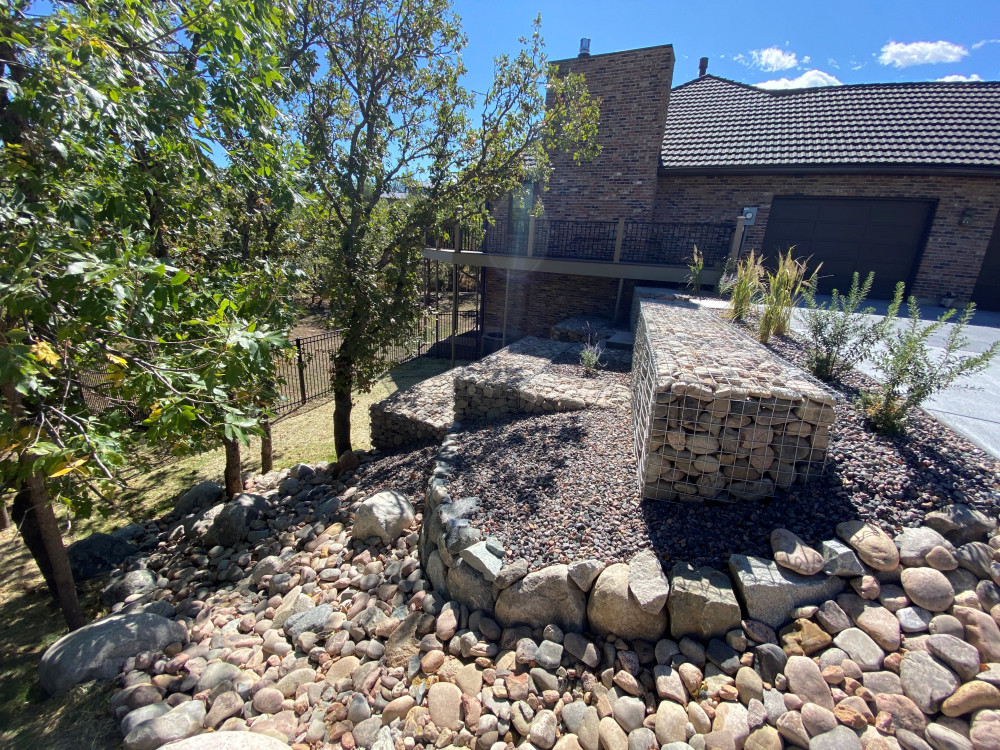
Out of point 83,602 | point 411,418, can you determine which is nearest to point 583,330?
point 411,418

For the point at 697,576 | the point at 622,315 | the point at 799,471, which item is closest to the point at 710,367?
the point at 799,471

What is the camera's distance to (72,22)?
207 centimetres

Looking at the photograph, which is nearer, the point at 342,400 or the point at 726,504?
the point at 726,504

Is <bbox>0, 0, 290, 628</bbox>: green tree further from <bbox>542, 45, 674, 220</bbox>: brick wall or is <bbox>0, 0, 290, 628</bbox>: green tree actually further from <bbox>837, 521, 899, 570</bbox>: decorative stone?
<bbox>542, 45, 674, 220</bbox>: brick wall

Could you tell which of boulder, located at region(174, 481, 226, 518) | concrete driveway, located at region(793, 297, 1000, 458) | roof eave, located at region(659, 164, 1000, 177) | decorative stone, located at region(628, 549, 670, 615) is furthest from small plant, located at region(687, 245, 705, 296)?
boulder, located at region(174, 481, 226, 518)

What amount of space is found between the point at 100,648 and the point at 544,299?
1073cm

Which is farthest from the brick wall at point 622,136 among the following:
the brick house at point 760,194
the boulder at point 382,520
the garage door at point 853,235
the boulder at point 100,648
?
the boulder at point 100,648

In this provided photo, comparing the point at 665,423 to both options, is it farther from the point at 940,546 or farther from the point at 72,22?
the point at 72,22

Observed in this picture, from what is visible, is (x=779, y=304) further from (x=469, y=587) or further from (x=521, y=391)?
(x=469, y=587)

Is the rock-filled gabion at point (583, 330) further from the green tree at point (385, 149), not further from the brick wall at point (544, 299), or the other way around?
the green tree at point (385, 149)

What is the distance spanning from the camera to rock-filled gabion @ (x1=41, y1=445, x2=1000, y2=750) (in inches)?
78.1

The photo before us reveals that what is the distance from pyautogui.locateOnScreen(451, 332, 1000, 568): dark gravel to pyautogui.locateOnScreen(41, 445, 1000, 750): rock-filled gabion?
5.2 inches

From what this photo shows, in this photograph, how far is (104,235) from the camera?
291 centimetres

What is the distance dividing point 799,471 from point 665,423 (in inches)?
38.2
